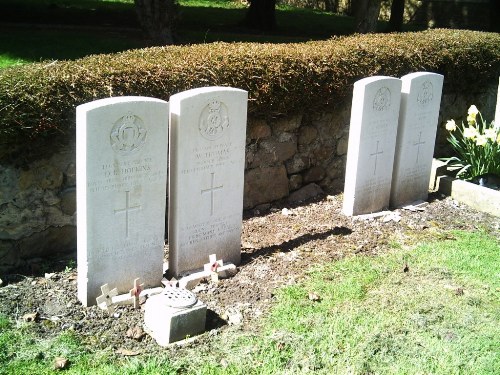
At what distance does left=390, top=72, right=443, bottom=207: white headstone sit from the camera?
6719 mm

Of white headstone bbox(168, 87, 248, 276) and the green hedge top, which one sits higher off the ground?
the green hedge top

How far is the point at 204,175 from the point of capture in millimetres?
5031

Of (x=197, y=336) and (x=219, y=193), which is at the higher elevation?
(x=219, y=193)

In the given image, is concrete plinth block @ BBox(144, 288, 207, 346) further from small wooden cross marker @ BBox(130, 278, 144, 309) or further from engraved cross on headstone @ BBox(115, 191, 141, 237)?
engraved cross on headstone @ BBox(115, 191, 141, 237)

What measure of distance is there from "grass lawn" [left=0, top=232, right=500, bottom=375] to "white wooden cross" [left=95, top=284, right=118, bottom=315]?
1.19ft

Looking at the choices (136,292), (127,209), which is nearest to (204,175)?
(127,209)

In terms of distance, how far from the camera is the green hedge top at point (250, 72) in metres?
4.88

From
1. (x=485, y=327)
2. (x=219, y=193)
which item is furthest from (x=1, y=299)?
(x=485, y=327)

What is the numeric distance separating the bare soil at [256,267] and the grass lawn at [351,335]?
14 cm

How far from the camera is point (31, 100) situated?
15.7 feet

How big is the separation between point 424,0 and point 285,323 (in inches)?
864

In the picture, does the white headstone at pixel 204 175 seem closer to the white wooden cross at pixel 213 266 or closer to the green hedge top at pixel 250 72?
the white wooden cross at pixel 213 266

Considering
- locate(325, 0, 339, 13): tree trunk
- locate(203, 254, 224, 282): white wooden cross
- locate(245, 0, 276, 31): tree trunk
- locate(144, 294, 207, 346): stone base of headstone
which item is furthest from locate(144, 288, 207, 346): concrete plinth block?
locate(325, 0, 339, 13): tree trunk

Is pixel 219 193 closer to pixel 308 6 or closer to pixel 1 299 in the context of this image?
pixel 1 299
